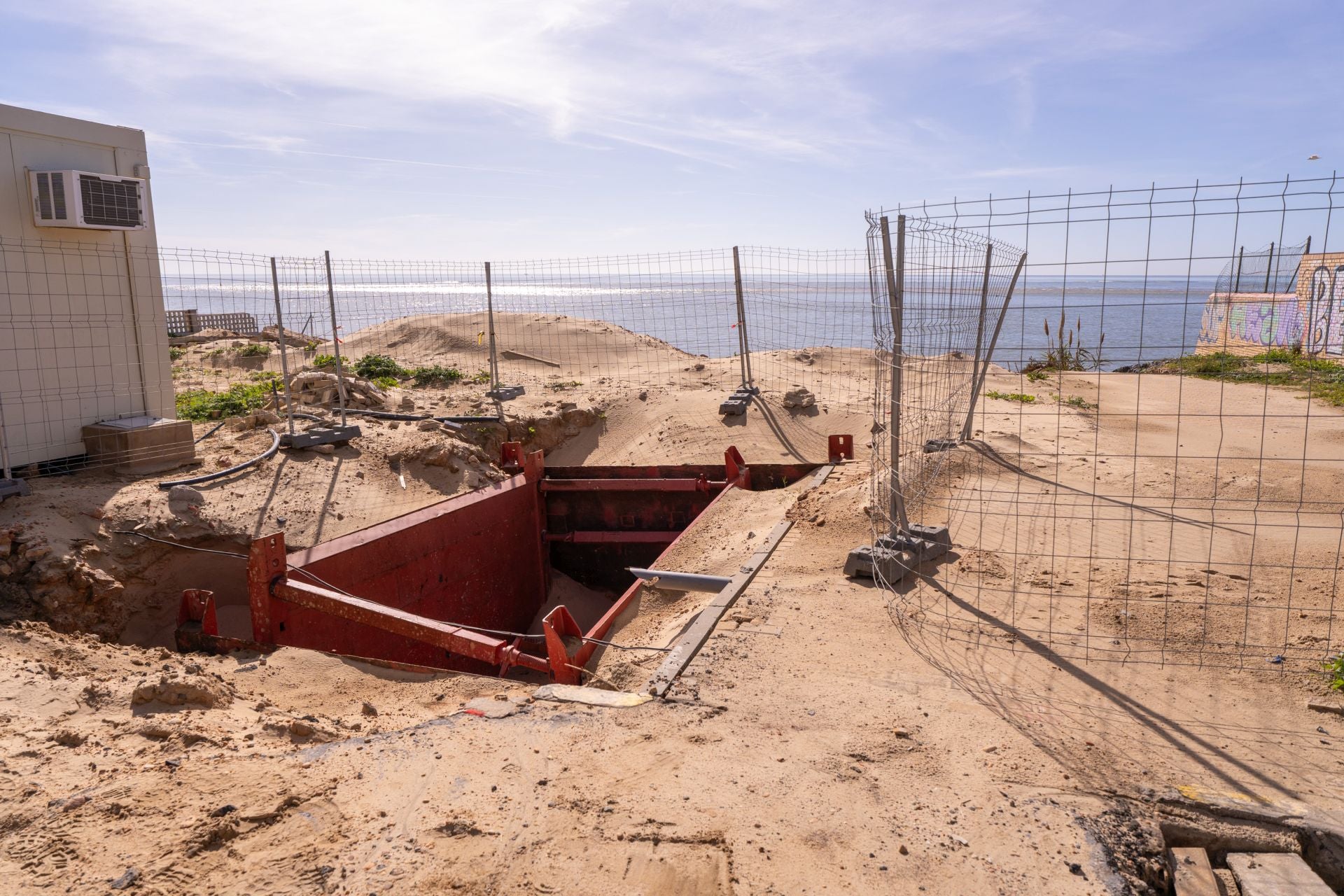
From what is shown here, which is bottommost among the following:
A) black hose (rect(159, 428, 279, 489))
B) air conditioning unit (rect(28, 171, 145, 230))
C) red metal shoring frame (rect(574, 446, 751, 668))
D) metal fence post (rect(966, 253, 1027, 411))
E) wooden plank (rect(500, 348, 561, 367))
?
red metal shoring frame (rect(574, 446, 751, 668))

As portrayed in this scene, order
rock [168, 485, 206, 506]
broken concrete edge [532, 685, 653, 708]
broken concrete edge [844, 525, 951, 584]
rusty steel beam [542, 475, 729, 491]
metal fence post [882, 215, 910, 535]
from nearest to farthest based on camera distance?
broken concrete edge [532, 685, 653, 708] → metal fence post [882, 215, 910, 535] → broken concrete edge [844, 525, 951, 584] → rock [168, 485, 206, 506] → rusty steel beam [542, 475, 729, 491]

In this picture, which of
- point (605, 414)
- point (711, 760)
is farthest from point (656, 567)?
point (605, 414)

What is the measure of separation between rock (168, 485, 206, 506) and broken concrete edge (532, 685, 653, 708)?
4.49 m

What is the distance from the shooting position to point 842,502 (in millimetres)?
7449

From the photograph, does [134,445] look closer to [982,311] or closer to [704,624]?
[704,624]

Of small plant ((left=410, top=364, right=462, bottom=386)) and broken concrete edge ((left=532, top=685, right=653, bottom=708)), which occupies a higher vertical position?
small plant ((left=410, top=364, right=462, bottom=386))

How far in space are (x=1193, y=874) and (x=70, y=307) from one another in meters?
9.43

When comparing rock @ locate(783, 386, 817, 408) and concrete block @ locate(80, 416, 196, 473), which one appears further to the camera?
rock @ locate(783, 386, 817, 408)

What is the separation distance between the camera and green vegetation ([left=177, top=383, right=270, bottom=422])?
1069 cm

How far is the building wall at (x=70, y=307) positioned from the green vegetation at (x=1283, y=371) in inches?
427

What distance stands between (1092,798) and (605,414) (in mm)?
9456

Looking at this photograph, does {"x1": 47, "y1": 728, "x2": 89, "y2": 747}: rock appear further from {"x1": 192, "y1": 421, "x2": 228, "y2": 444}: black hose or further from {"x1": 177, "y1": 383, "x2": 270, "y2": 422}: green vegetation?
{"x1": 177, "y1": 383, "x2": 270, "y2": 422}: green vegetation

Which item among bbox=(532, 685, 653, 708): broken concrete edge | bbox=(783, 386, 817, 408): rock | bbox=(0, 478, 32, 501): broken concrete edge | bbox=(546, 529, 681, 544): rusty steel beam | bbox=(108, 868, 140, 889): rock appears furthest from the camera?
bbox=(783, 386, 817, 408): rock

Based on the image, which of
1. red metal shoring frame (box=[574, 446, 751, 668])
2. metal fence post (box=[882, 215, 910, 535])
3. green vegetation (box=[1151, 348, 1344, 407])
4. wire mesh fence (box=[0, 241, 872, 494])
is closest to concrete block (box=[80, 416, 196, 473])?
wire mesh fence (box=[0, 241, 872, 494])
